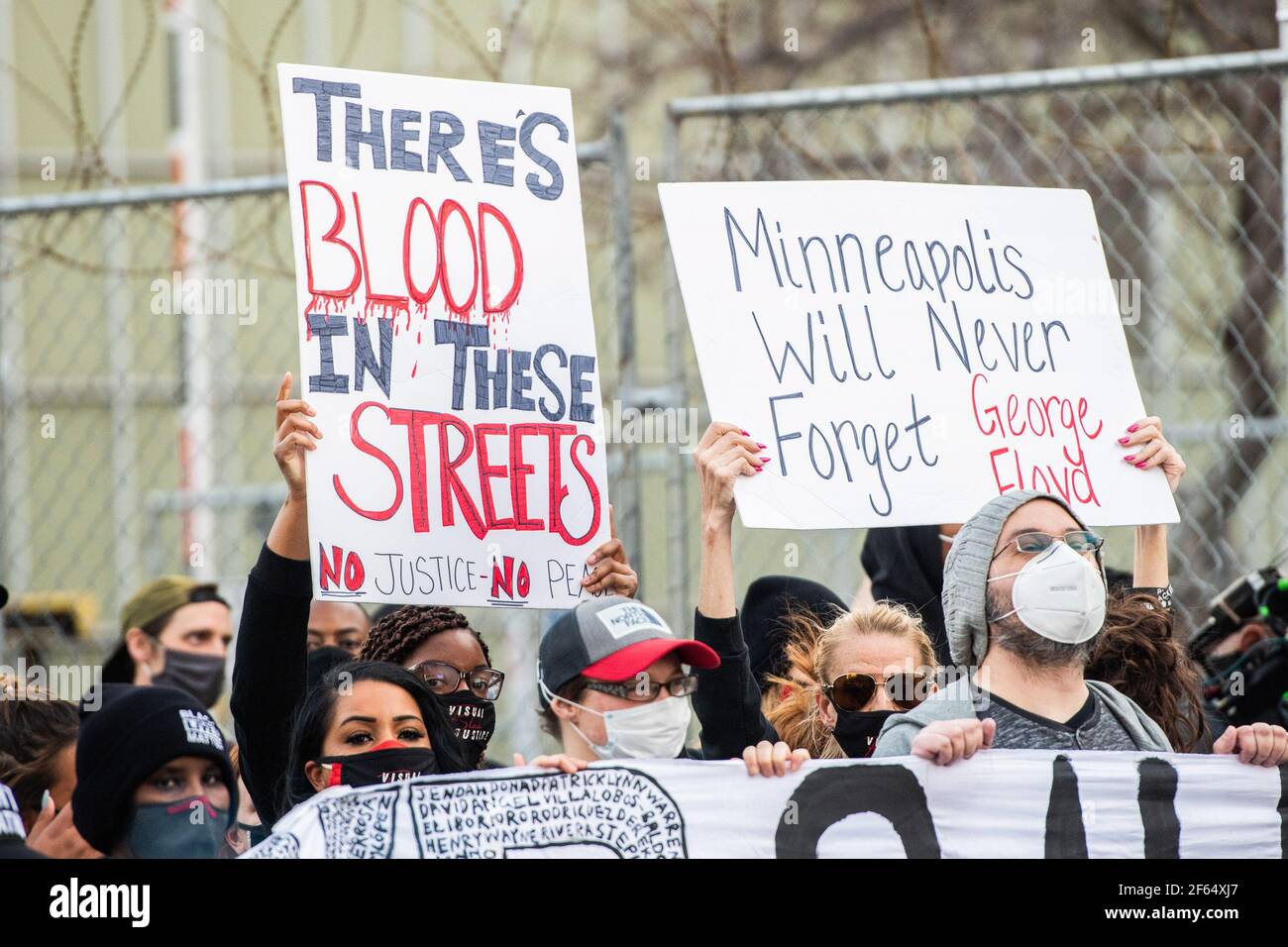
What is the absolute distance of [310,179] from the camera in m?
3.65

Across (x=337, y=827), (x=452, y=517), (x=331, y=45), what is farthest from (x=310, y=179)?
(x=331, y=45)

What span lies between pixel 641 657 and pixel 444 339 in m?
0.97

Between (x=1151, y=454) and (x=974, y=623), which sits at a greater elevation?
(x=1151, y=454)

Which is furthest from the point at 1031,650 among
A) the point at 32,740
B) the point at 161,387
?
the point at 161,387

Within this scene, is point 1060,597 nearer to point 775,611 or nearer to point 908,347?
point 908,347

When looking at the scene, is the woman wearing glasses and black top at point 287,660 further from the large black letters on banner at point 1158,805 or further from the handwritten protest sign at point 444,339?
the large black letters on banner at point 1158,805

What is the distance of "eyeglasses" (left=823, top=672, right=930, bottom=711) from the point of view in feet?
11.5

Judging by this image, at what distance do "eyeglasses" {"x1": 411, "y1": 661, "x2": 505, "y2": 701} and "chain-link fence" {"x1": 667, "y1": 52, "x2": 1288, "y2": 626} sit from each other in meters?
0.89

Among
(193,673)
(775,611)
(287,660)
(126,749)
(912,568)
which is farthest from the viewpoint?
(193,673)

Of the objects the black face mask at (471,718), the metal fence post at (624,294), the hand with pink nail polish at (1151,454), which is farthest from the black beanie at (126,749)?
the hand with pink nail polish at (1151,454)

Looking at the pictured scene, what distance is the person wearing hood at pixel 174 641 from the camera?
17.2ft

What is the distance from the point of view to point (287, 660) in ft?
11.1
